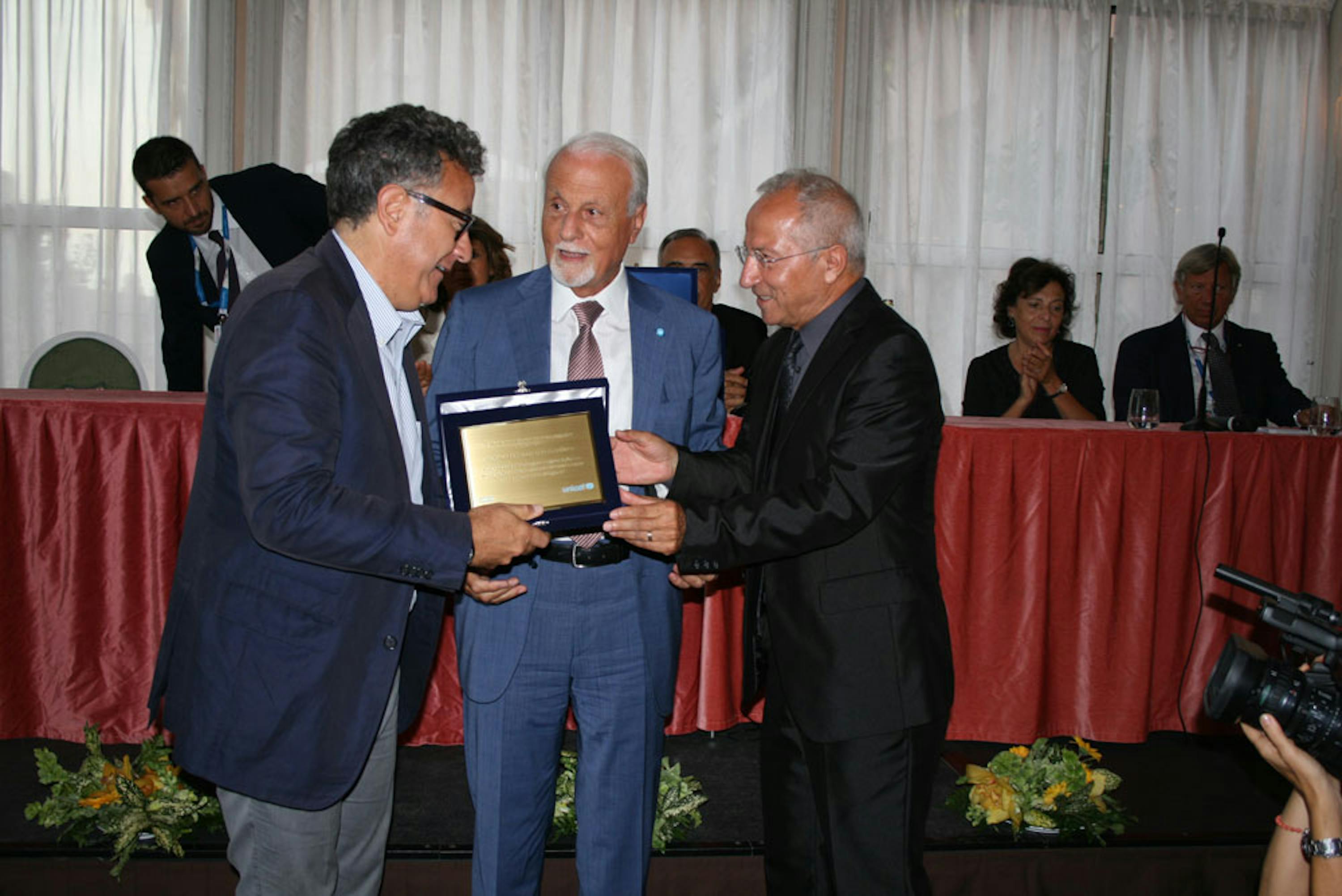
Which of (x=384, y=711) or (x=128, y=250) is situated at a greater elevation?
(x=128, y=250)

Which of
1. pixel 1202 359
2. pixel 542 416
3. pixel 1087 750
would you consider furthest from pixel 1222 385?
pixel 542 416

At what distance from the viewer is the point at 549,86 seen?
6.03 metres

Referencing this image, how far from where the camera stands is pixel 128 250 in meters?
5.83

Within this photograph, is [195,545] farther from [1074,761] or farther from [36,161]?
[36,161]

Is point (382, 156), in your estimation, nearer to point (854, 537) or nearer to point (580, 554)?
point (580, 554)

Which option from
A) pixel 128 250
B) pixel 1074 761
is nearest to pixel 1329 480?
pixel 1074 761

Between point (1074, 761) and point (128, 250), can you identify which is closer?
point (1074, 761)

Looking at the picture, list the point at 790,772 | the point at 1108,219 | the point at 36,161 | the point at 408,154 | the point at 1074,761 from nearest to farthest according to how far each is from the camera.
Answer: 1. the point at 408,154
2. the point at 790,772
3. the point at 1074,761
4. the point at 36,161
5. the point at 1108,219

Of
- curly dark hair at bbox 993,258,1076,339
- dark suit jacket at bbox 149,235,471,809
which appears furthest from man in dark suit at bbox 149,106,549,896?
curly dark hair at bbox 993,258,1076,339

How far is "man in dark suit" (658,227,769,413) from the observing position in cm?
465

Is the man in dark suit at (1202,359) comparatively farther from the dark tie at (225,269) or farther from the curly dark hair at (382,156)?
the dark tie at (225,269)

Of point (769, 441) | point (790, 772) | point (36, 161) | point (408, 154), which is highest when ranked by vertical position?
point (36, 161)

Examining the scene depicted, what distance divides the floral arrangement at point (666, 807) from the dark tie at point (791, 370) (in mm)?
1144

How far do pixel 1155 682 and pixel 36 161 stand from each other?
5.99m
